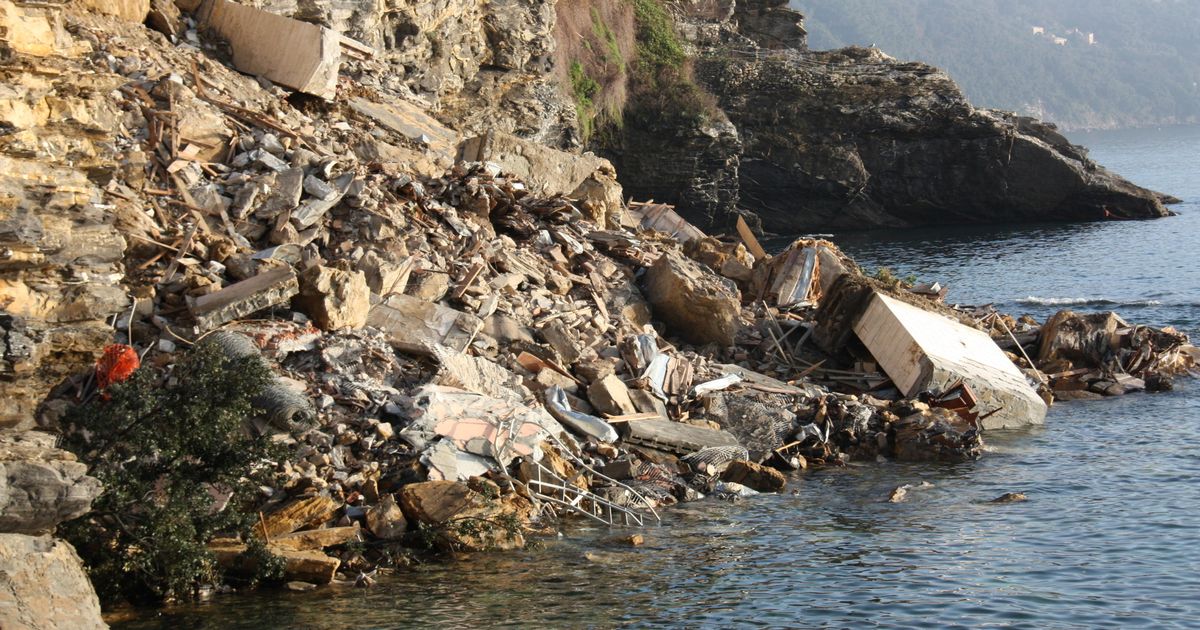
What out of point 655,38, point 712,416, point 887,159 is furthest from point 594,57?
point 712,416

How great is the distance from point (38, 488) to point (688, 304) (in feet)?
34.0

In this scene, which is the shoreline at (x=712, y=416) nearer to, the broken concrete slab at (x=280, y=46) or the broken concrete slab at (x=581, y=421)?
the broken concrete slab at (x=581, y=421)

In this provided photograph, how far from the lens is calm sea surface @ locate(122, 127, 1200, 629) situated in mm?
8594

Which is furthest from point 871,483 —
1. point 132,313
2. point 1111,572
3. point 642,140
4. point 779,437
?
point 642,140

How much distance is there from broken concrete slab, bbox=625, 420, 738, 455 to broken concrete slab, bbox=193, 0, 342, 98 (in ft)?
24.1

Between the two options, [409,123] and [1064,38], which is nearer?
[409,123]

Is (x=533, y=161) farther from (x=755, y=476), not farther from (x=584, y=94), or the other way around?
(x=584, y=94)

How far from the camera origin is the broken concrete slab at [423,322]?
12773 mm

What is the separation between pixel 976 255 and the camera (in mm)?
37781

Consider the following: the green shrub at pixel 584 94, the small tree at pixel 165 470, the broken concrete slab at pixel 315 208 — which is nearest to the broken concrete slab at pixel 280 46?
the broken concrete slab at pixel 315 208

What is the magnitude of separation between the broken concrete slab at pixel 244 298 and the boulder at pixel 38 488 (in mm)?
4327

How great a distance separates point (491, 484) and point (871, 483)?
442cm

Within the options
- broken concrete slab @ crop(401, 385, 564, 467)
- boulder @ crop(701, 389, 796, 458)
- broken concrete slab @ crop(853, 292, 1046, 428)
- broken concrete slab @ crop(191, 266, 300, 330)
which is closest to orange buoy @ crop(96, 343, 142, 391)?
broken concrete slab @ crop(191, 266, 300, 330)

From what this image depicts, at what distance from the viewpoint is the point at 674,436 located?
12.8 metres
